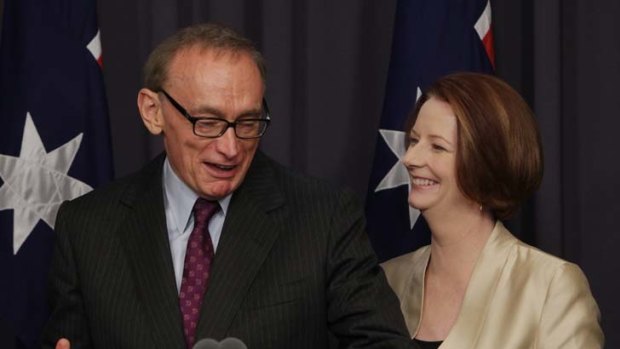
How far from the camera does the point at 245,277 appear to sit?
2.28 m

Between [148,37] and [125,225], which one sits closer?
[125,225]

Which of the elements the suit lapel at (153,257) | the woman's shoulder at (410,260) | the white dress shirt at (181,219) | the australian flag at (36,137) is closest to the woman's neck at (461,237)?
the woman's shoulder at (410,260)

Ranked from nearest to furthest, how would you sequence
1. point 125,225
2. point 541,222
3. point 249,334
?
1. point 249,334
2. point 125,225
3. point 541,222

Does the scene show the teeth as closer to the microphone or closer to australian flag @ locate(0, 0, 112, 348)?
australian flag @ locate(0, 0, 112, 348)

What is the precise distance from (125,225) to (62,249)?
154 mm

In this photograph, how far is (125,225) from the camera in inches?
94.3

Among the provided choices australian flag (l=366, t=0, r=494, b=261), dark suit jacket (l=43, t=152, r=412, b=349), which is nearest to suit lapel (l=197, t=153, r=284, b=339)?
dark suit jacket (l=43, t=152, r=412, b=349)

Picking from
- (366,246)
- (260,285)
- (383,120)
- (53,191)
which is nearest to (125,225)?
(260,285)

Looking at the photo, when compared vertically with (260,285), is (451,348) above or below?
below

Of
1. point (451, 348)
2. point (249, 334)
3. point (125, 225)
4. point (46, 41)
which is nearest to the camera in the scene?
point (249, 334)

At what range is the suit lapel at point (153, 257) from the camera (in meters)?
2.25

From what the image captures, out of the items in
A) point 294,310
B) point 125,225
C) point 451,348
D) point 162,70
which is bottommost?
point 451,348

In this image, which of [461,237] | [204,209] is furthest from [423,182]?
[204,209]

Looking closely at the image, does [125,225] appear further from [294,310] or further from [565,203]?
[565,203]
